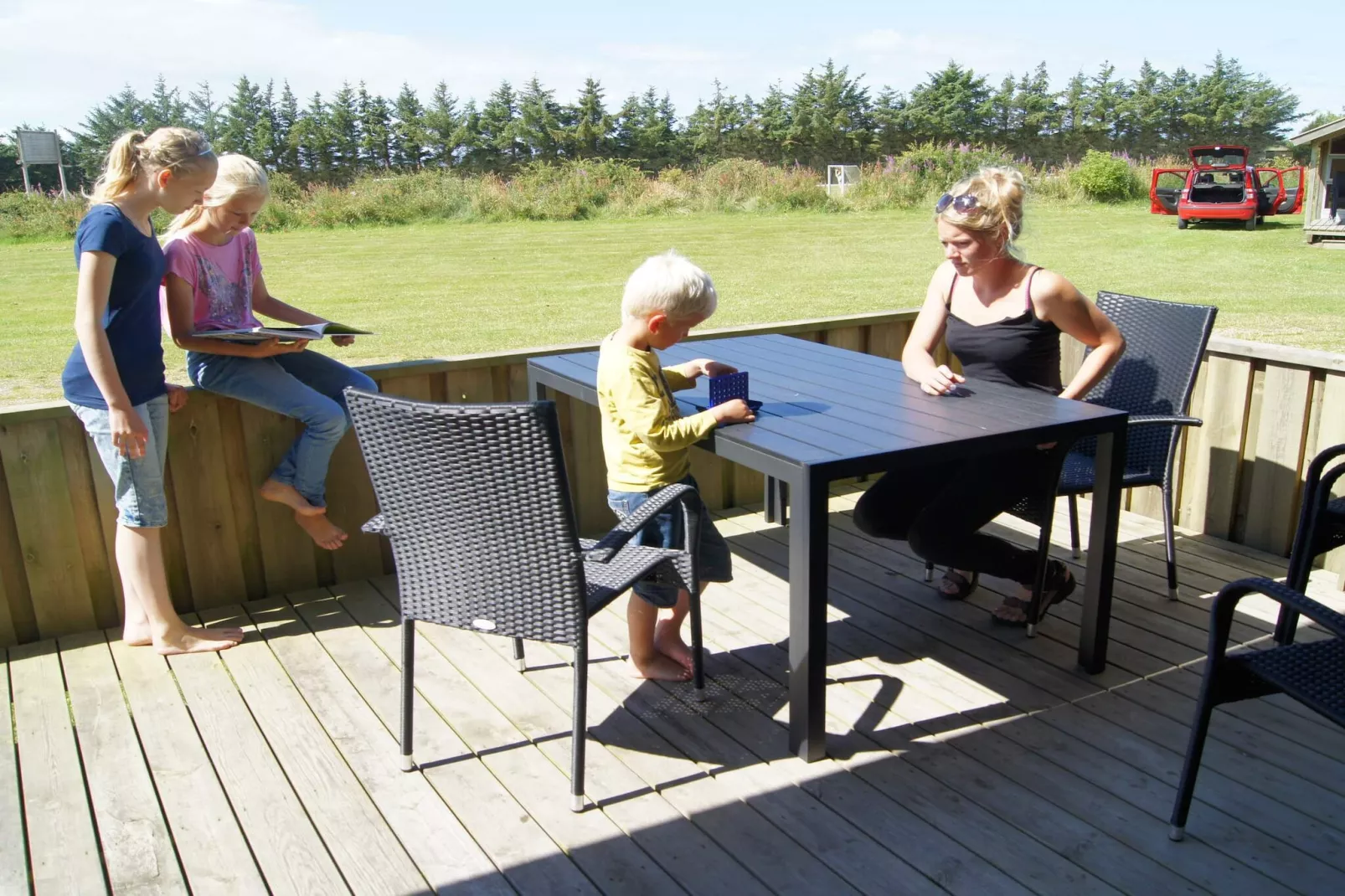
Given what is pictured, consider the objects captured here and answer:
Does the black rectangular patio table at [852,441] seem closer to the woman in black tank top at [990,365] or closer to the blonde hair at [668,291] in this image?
the woman in black tank top at [990,365]

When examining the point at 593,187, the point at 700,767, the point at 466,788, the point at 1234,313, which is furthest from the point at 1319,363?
the point at 593,187

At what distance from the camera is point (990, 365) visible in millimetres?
3193

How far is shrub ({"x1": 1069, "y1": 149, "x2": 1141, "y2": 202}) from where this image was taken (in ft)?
68.9

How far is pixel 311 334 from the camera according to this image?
10.3ft

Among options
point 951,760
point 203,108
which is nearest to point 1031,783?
point 951,760

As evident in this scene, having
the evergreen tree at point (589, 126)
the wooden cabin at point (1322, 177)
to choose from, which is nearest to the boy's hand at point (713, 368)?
the wooden cabin at point (1322, 177)

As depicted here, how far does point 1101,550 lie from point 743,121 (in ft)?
134

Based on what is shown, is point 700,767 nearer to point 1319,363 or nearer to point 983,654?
point 983,654

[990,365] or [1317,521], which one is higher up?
[990,365]

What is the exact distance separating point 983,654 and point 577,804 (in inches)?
54.7

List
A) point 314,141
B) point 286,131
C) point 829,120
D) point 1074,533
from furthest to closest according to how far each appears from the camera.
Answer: point 829,120
point 286,131
point 314,141
point 1074,533

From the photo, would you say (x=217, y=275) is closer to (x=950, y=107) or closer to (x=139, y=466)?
(x=139, y=466)

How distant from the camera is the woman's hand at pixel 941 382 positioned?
9.75ft

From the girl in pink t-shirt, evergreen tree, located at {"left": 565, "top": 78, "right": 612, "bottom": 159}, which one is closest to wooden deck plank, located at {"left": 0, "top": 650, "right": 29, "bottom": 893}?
the girl in pink t-shirt
